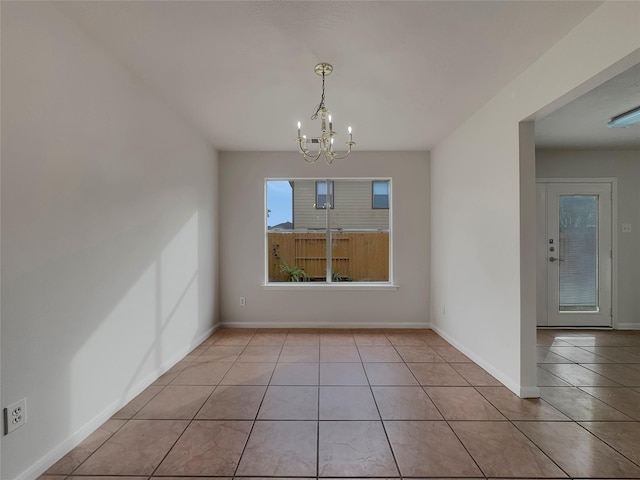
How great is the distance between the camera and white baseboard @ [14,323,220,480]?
1.55m

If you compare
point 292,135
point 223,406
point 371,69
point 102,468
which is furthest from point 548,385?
point 292,135

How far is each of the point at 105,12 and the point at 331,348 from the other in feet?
10.8

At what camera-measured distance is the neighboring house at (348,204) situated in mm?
4445

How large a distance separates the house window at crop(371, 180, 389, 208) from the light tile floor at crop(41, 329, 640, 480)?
2072 millimetres

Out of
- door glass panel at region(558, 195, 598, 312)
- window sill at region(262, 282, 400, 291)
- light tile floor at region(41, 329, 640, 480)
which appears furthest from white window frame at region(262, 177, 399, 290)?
door glass panel at region(558, 195, 598, 312)

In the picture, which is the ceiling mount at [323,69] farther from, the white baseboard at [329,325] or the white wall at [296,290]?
the white baseboard at [329,325]

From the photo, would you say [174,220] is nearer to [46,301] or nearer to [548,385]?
[46,301]

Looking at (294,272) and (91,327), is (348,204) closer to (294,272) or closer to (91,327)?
(294,272)

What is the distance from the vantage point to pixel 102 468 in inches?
64.2

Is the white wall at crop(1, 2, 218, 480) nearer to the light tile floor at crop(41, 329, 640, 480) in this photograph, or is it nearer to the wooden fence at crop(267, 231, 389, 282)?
the light tile floor at crop(41, 329, 640, 480)

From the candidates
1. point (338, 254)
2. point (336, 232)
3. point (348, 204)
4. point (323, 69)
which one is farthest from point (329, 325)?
point (323, 69)

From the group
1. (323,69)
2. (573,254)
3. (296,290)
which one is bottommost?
(296,290)

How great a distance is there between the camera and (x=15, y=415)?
1444 millimetres

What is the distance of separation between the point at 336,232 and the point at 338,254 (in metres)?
0.32
